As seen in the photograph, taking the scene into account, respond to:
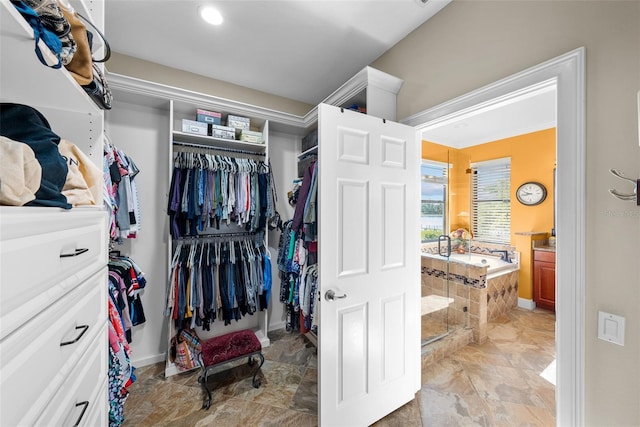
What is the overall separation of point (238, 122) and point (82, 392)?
218 cm

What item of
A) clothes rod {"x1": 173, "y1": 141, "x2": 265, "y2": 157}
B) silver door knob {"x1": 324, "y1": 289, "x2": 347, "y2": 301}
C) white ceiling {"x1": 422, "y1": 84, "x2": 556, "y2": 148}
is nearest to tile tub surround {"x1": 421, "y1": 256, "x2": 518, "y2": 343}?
white ceiling {"x1": 422, "y1": 84, "x2": 556, "y2": 148}

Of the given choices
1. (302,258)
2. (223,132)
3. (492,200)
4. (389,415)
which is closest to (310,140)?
(223,132)

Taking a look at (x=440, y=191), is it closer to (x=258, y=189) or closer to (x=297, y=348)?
(x=258, y=189)

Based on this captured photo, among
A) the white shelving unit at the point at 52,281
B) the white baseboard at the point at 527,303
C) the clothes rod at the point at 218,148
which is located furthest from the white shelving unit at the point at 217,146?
the white baseboard at the point at 527,303

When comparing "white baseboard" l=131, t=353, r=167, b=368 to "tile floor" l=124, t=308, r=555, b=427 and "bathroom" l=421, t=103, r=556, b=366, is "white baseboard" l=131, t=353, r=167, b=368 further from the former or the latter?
"bathroom" l=421, t=103, r=556, b=366

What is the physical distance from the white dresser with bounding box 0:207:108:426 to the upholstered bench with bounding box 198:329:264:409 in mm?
1028

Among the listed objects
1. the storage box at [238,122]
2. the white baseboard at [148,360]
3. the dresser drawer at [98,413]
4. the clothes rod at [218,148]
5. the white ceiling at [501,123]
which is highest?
the white ceiling at [501,123]

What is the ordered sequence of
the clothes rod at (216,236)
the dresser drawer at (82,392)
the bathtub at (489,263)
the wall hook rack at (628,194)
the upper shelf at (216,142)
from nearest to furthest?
the dresser drawer at (82,392) < the wall hook rack at (628,194) < the upper shelf at (216,142) < the clothes rod at (216,236) < the bathtub at (489,263)

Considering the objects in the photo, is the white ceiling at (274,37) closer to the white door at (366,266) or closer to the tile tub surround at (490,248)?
the white door at (366,266)

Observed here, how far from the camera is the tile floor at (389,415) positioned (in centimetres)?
166

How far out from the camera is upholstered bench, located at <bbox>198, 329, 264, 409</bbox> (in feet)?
6.01

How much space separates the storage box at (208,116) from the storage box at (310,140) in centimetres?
94

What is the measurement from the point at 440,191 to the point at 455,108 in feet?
5.32

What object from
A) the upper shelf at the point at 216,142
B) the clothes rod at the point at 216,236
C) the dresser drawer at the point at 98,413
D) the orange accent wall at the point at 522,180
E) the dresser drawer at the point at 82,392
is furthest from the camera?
the orange accent wall at the point at 522,180
